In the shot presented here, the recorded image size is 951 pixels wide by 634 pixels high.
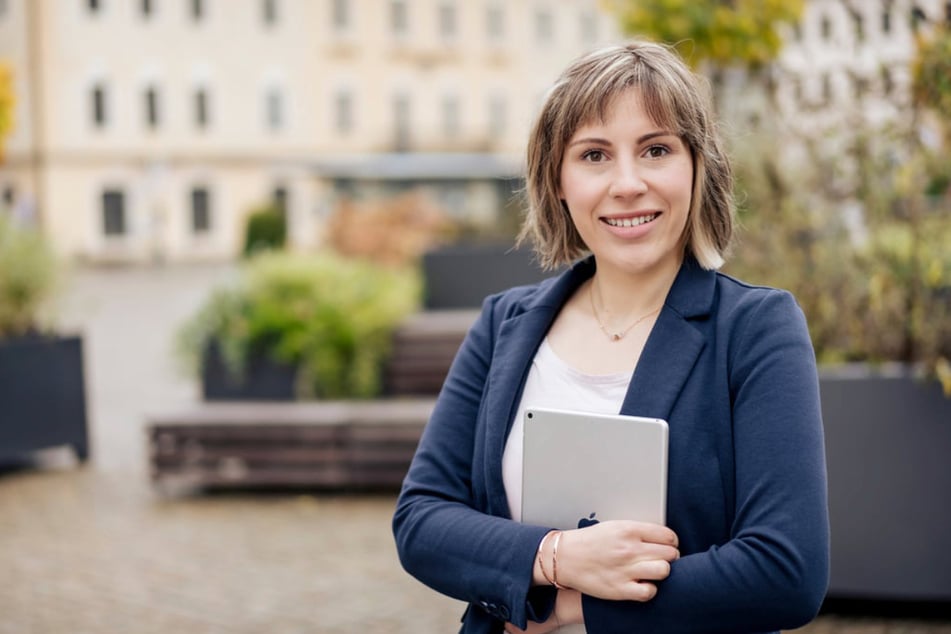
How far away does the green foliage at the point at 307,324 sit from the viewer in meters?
7.60

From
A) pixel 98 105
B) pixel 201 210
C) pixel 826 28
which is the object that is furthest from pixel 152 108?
pixel 826 28

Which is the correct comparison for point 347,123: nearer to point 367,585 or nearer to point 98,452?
point 98,452

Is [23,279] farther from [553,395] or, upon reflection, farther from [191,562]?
[553,395]

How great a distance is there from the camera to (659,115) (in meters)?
1.85

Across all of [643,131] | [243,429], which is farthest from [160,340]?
[643,131]

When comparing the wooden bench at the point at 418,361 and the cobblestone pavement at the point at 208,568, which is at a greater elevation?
the wooden bench at the point at 418,361

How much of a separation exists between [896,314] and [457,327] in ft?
13.6

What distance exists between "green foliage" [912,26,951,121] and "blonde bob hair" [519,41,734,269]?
2725mm

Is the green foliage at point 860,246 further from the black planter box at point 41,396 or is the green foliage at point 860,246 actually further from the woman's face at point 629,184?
the black planter box at point 41,396

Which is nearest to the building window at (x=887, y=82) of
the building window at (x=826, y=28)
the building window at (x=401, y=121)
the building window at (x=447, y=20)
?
the building window at (x=826, y=28)

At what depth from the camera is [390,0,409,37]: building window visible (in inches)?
1907

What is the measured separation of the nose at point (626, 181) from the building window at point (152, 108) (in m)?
40.5

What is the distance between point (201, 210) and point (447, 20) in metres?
12.4

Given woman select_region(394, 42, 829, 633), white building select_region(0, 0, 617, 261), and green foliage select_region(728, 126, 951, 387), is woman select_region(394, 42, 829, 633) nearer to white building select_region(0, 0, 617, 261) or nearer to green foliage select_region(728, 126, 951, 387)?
green foliage select_region(728, 126, 951, 387)
